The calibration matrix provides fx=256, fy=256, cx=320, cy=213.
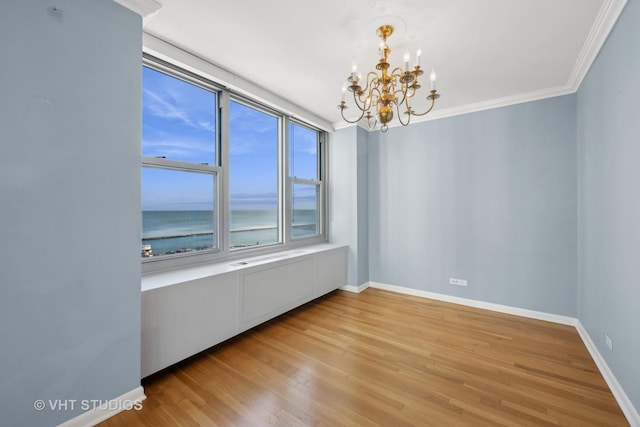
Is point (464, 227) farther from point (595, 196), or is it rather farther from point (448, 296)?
point (595, 196)

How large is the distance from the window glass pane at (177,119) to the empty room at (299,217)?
20 millimetres

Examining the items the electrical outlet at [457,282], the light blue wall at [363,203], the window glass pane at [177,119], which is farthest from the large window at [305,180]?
the electrical outlet at [457,282]

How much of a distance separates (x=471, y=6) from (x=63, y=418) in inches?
143

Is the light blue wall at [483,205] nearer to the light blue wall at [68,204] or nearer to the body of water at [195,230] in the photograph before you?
the body of water at [195,230]

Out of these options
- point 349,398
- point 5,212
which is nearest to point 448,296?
point 349,398

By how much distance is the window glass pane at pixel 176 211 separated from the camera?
92.5 inches

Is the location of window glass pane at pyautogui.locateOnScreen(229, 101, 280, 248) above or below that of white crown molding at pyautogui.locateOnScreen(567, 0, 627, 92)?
below

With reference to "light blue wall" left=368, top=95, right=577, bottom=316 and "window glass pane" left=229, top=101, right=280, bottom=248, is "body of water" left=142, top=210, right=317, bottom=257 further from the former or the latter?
"light blue wall" left=368, top=95, right=577, bottom=316

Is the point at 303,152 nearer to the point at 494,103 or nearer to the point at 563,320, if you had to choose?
the point at 494,103

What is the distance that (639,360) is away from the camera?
1.51 meters

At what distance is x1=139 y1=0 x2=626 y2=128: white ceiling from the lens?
1.80 metres

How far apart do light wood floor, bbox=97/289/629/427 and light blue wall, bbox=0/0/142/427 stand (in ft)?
1.60

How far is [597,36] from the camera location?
2018 millimetres

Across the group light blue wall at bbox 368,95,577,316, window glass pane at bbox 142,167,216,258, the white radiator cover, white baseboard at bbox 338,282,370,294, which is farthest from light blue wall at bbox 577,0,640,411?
window glass pane at bbox 142,167,216,258
